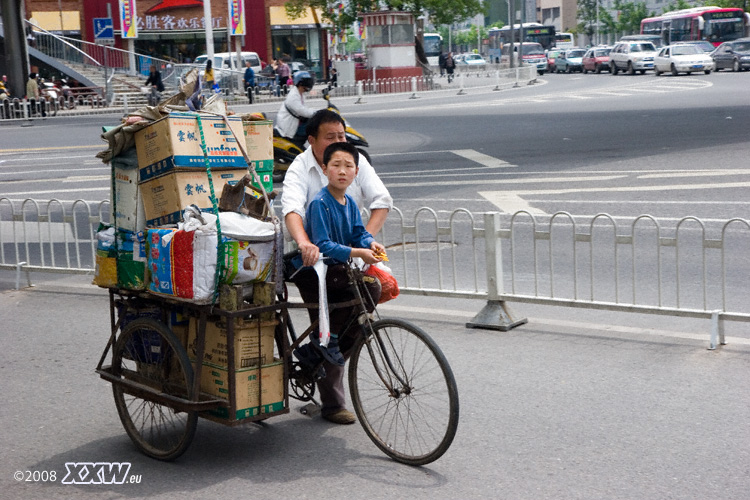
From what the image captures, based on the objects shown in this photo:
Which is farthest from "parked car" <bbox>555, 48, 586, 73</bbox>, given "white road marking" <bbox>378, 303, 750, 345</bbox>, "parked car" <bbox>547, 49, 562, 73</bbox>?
"white road marking" <bbox>378, 303, 750, 345</bbox>

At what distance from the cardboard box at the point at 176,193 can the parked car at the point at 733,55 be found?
46082 millimetres

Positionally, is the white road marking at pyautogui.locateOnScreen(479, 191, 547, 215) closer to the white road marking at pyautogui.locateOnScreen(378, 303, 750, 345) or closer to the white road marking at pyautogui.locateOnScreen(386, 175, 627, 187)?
the white road marking at pyautogui.locateOnScreen(386, 175, 627, 187)

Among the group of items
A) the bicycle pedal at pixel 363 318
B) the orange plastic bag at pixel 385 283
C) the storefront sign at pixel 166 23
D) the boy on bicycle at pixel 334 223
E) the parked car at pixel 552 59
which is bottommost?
the bicycle pedal at pixel 363 318

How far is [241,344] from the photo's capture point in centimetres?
452

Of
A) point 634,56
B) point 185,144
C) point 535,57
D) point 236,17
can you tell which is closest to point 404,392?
point 185,144

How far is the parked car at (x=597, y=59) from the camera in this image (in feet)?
184

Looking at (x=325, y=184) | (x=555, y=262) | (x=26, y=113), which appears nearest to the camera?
(x=325, y=184)

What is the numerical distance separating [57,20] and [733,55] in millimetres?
36742

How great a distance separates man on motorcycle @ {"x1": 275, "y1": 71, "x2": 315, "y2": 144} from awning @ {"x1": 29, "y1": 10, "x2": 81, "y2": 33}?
4431cm

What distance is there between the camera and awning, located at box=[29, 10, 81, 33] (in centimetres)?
5466

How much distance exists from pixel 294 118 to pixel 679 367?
9469 mm

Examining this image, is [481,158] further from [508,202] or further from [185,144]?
[185,144]

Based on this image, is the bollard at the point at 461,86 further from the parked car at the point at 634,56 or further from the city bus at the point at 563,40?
the city bus at the point at 563,40

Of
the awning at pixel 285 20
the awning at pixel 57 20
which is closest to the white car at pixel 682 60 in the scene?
the awning at pixel 285 20
